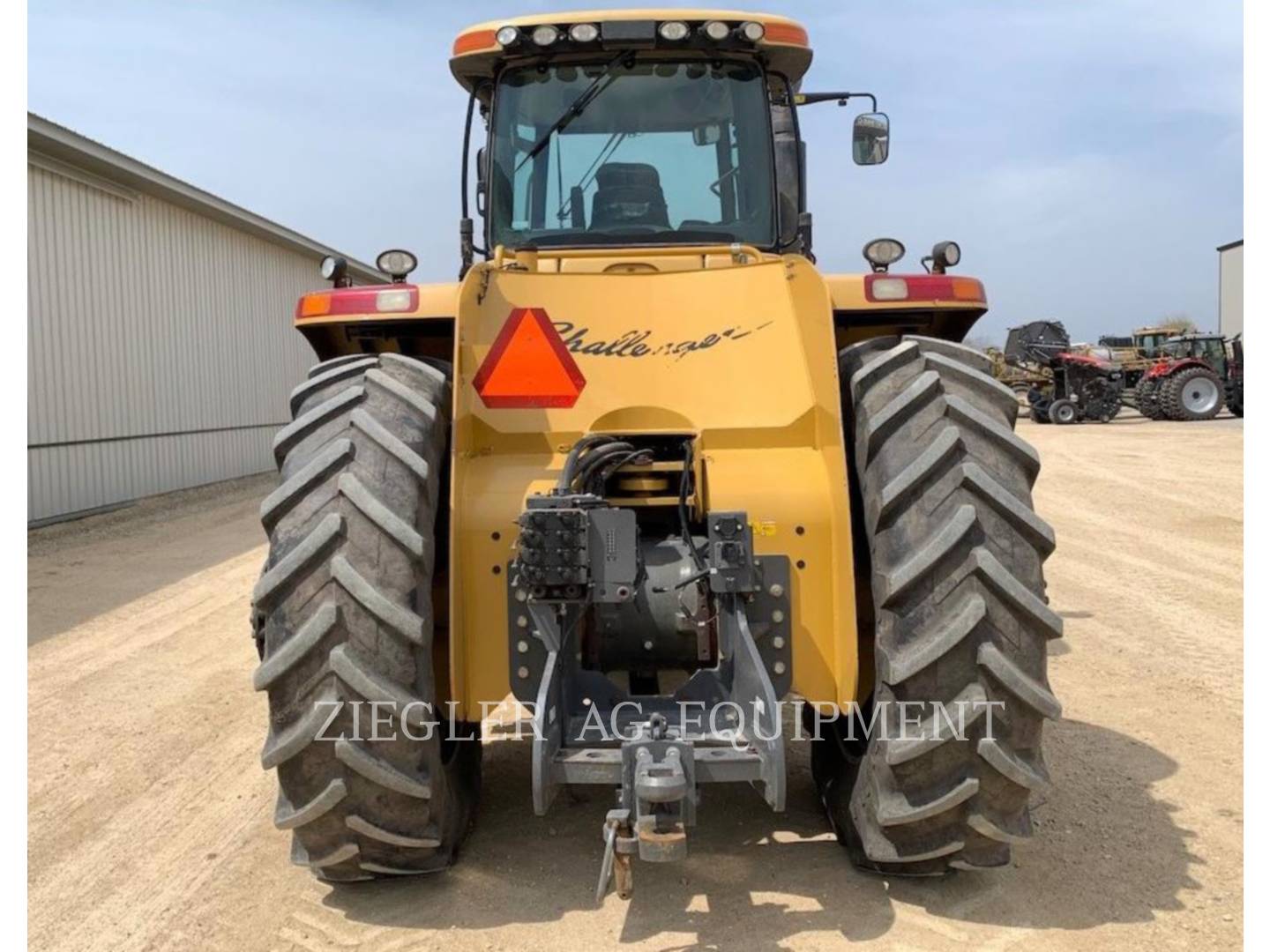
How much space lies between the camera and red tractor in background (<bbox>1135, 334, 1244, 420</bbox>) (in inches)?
1006

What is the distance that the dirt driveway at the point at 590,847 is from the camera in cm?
311

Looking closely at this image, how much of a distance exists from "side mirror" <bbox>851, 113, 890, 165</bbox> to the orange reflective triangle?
251 centimetres

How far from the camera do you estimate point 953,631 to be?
114 inches

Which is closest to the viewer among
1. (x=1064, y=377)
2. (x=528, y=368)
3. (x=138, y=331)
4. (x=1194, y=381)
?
(x=528, y=368)

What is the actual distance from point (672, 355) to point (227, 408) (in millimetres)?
15669

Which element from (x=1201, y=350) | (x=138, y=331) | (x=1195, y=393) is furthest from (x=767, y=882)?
(x=1201, y=350)

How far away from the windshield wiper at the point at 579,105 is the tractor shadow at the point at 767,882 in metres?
2.62

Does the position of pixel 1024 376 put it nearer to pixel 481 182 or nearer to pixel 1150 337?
pixel 1150 337

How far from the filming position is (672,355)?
348 cm

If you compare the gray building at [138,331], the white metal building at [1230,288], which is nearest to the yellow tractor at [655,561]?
the gray building at [138,331]

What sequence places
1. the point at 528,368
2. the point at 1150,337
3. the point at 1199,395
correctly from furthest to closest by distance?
the point at 1150,337, the point at 1199,395, the point at 528,368

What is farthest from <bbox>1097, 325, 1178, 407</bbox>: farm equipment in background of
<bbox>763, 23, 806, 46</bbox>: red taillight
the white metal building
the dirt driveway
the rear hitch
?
the rear hitch

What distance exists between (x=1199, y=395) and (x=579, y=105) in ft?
82.8

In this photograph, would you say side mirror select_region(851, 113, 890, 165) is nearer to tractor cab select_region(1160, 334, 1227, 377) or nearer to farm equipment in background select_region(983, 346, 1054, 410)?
farm equipment in background select_region(983, 346, 1054, 410)
